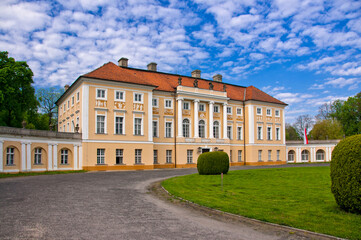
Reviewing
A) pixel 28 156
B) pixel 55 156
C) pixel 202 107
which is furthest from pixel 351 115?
pixel 28 156

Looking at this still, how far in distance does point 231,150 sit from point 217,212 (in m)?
38.5

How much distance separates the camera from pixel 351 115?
74.0m

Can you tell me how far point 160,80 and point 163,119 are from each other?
20.2 ft

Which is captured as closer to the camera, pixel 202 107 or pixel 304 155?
pixel 202 107

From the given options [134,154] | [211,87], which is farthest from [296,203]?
[211,87]

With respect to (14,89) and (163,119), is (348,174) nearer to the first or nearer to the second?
(163,119)

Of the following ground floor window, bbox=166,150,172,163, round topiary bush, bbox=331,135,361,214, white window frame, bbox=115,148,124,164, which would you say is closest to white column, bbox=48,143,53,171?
white window frame, bbox=115,148,124,164

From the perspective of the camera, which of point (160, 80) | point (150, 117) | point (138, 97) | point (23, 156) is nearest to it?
point (23, 156)

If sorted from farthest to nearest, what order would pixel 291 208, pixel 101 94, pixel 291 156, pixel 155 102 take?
pixel 291 156 → pixel 155 102 → pixel 101 94 → pixel 291 208

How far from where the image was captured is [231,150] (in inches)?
1886

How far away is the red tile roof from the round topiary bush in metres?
29.5

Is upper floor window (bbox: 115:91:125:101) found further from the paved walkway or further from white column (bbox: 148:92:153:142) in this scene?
the paved walkway

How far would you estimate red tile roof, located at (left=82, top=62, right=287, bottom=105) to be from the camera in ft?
119

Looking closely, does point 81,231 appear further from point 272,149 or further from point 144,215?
point 272,149
